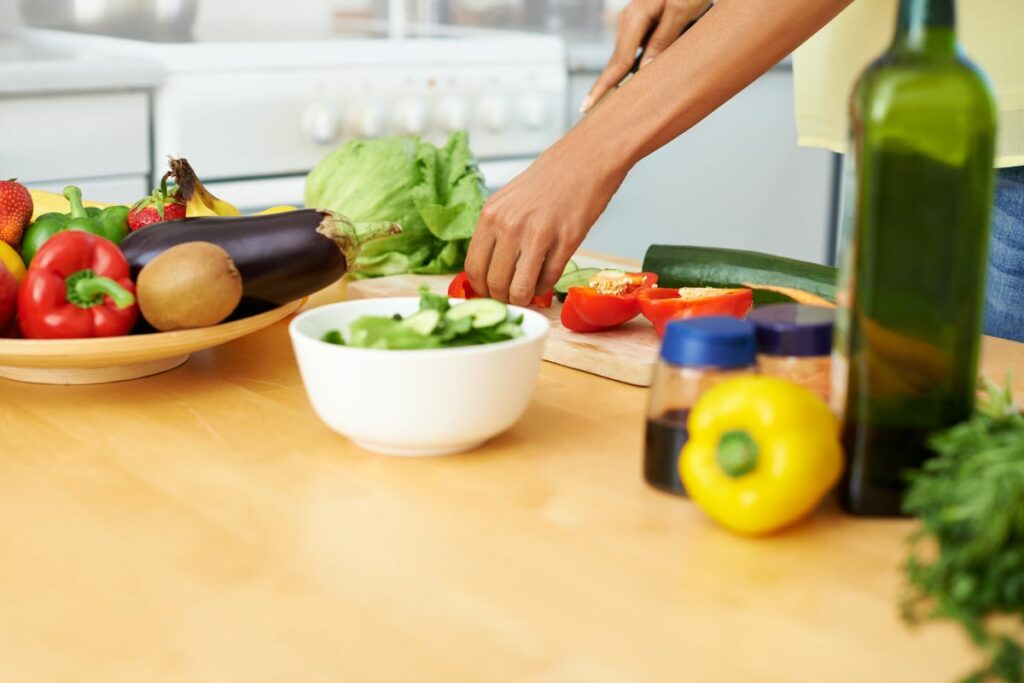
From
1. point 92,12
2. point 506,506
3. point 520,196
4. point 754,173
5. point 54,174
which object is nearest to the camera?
point 506,506

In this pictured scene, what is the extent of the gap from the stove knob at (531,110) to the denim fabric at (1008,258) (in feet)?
4.74

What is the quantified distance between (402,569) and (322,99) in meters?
2.05

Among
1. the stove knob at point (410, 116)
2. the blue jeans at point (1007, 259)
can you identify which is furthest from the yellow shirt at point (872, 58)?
the stove knob at point (410, 116)

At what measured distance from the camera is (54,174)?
228cm

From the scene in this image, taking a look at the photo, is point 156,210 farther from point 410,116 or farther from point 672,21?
point 410,116

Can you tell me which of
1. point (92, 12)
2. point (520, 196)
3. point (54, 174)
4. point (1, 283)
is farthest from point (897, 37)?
point (92, 12)

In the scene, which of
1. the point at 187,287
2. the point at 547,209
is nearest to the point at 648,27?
the point at 547,209

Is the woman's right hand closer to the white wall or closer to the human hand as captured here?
the human hand

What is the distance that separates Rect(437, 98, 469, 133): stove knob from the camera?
280 centimetres

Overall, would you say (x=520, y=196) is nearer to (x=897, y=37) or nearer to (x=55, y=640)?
(x=897, y=37)

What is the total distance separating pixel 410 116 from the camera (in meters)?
2.72

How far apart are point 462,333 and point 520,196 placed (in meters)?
0.36

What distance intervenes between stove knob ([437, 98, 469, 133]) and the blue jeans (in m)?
1.44

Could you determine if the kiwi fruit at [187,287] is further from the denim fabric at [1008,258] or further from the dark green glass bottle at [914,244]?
the denim fabric at [1008,258]
